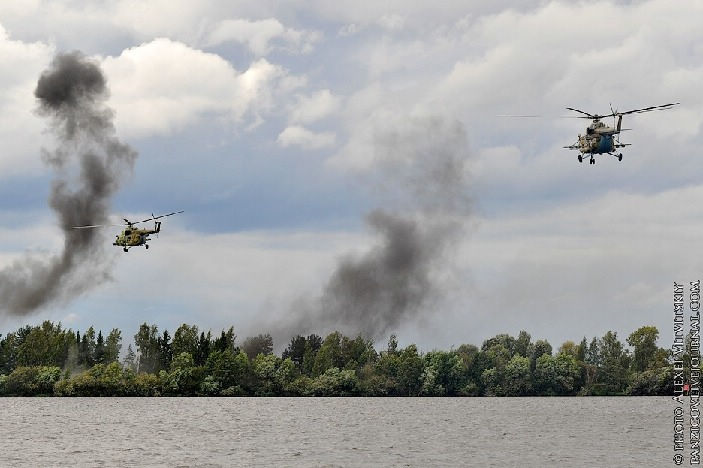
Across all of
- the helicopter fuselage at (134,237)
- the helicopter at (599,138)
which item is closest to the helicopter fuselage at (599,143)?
the helicopter at (599,138)

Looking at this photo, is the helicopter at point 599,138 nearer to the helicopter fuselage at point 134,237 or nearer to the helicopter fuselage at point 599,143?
the helicopter fuselage at point 599,143

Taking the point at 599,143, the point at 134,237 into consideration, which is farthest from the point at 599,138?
the point at 134,237

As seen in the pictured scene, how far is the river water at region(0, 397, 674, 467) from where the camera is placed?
8012 cm

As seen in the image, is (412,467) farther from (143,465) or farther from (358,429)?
(358,429)

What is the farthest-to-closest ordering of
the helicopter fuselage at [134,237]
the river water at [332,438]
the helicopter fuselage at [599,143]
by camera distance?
the helicopter fuselage at [134,237] → the helicopter fuselage at [599,143] → the river water at [332,438]

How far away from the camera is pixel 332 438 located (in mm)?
103500

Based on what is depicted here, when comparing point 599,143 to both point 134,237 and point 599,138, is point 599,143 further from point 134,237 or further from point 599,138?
point 134,237

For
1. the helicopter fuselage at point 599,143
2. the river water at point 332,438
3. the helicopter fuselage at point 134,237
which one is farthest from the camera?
the helicopter fuselage at point 134,237

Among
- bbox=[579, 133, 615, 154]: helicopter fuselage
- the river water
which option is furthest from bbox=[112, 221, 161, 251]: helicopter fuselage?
bbox=[579, 133, 615, 154]: helicopter fuselage

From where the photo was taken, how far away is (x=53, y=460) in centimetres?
7850

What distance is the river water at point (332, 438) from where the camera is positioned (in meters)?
80.1

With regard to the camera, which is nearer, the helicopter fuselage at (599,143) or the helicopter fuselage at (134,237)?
the helicopter fuselage at (599,143)

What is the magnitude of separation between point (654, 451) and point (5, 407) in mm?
132559

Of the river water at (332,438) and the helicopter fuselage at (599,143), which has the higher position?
the helicopter fuselage at (599,143)
